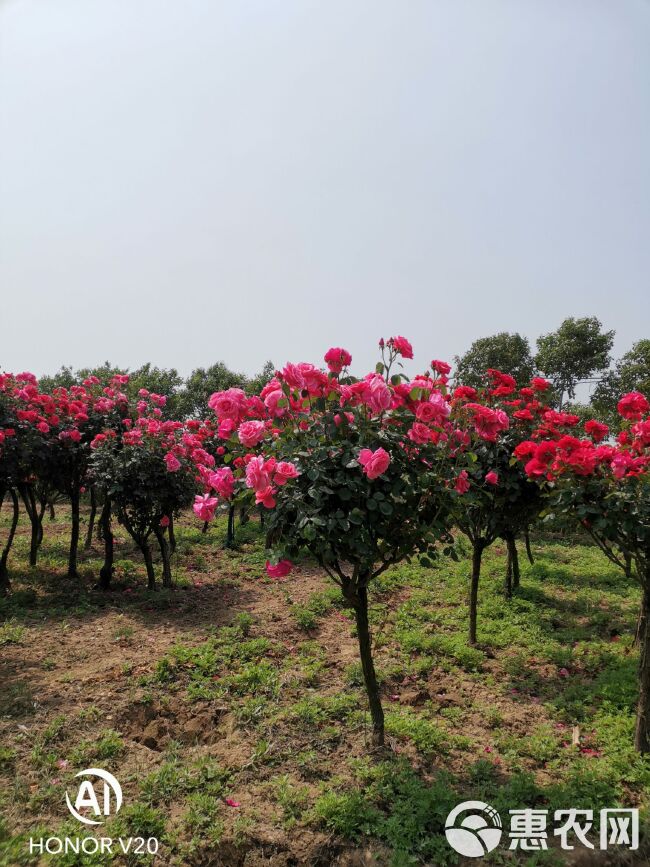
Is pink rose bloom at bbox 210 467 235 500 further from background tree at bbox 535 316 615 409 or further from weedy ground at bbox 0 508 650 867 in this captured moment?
background tree at bbox 535 316 615 409

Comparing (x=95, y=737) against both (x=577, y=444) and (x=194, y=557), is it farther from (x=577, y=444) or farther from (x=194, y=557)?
(x=194, y=557)

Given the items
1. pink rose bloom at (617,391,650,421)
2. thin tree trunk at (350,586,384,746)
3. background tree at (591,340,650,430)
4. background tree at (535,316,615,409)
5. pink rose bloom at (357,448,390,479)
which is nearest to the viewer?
pink rose bloom at (357,448,390,479)

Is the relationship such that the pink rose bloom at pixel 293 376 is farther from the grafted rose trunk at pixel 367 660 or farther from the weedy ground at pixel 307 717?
the weedy ground at pixel 307 717

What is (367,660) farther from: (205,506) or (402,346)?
(402,346)

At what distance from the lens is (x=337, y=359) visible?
3486 mm

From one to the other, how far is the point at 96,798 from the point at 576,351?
79.4ft

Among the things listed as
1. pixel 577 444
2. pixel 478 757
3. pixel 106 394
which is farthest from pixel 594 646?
pixel 106 394

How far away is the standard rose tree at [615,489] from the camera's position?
3893 mm

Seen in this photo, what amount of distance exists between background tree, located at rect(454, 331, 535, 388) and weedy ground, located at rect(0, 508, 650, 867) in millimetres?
17348

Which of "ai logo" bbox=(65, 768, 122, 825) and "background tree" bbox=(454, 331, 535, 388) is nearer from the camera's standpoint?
"ai logo" bbox=(65, 768, 122, 825)

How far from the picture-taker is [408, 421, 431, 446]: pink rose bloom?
341cm

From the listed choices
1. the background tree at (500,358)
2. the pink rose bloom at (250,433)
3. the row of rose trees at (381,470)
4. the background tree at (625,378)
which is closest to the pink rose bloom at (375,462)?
the row of rose trees at (381,470)

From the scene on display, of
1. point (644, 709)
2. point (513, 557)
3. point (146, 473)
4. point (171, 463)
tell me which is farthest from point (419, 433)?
point (146, 473)

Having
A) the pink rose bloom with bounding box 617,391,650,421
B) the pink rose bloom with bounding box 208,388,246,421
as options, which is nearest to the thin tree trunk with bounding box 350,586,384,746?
the pink rose bloom with bounding box 208,388,246,421
